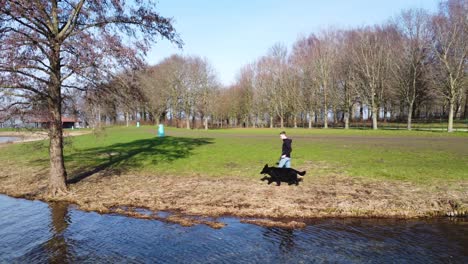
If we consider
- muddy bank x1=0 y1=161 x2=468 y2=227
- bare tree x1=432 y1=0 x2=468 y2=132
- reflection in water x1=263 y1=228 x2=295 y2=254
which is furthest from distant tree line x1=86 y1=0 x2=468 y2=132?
reflection in water x1=263 y1=228 x2=295 y2=254

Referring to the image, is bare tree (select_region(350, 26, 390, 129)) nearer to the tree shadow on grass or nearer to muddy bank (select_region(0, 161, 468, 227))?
the tree shadow on grass

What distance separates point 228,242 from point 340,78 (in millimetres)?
56469

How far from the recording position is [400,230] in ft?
31.9

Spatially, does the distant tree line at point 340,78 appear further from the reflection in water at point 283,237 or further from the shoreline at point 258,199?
the reflection in water at point 283,237

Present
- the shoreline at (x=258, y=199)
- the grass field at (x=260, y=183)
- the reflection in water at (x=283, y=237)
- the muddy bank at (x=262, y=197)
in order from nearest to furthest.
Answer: the reflection in water at (x=283, y=237)
the shoreline at (x=258, y=199)
the muddy bank at (x=262, y=197)
the grass field at (x=260, y=183)

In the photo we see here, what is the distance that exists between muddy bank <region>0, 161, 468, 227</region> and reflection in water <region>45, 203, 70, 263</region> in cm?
69

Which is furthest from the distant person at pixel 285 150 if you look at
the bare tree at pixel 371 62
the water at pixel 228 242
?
the bare tree at pixel 371 62

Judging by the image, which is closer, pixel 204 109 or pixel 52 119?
pixel 52 119

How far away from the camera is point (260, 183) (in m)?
14.8

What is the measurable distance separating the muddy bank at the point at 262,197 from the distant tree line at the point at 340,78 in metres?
4.25

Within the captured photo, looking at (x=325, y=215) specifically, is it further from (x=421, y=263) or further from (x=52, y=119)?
(x=52, y=119)

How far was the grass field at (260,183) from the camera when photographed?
11.6 m

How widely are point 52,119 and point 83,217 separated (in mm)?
4369

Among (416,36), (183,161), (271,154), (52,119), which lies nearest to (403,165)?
(271,154)
